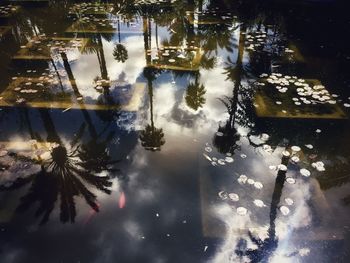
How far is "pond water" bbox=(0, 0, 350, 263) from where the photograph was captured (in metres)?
4.37

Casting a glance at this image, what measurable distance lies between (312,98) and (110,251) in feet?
19.6

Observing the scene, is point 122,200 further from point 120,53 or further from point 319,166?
point 120,53

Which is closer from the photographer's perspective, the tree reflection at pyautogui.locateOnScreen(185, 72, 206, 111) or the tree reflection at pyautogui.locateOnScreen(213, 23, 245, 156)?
the tree reflection at pyautogui.locateOnScreen(213, 23, 245, 156)

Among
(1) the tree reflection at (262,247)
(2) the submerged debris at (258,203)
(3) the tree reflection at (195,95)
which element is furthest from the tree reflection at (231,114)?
(1) the tree reflection at (262,247)

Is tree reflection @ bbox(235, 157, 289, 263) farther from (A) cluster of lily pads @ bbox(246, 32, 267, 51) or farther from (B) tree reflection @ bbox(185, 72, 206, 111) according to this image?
(A) cluster of lily pads @ bbox(246, 32, 267, 51)

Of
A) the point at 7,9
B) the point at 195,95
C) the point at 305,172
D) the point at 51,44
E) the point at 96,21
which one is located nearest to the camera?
the point at 305,172

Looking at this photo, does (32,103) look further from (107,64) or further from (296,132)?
(296,132)

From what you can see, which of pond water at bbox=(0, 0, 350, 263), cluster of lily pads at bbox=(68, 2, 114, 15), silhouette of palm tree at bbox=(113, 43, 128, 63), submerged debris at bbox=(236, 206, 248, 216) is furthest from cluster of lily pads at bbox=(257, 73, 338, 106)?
cluster of lily pads at bbox=(68, 2, 114, 15)

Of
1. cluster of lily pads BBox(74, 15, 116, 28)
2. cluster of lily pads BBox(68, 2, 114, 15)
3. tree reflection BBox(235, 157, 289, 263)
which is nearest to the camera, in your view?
tree reflection BBox(235, 157, 289, 263)

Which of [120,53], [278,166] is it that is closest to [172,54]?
[120,53]

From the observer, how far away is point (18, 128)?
255 inches

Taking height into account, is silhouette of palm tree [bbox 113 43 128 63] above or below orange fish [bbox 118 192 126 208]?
above

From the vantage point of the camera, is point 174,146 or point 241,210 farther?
point 174,146

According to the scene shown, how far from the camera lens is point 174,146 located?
6000 mm
